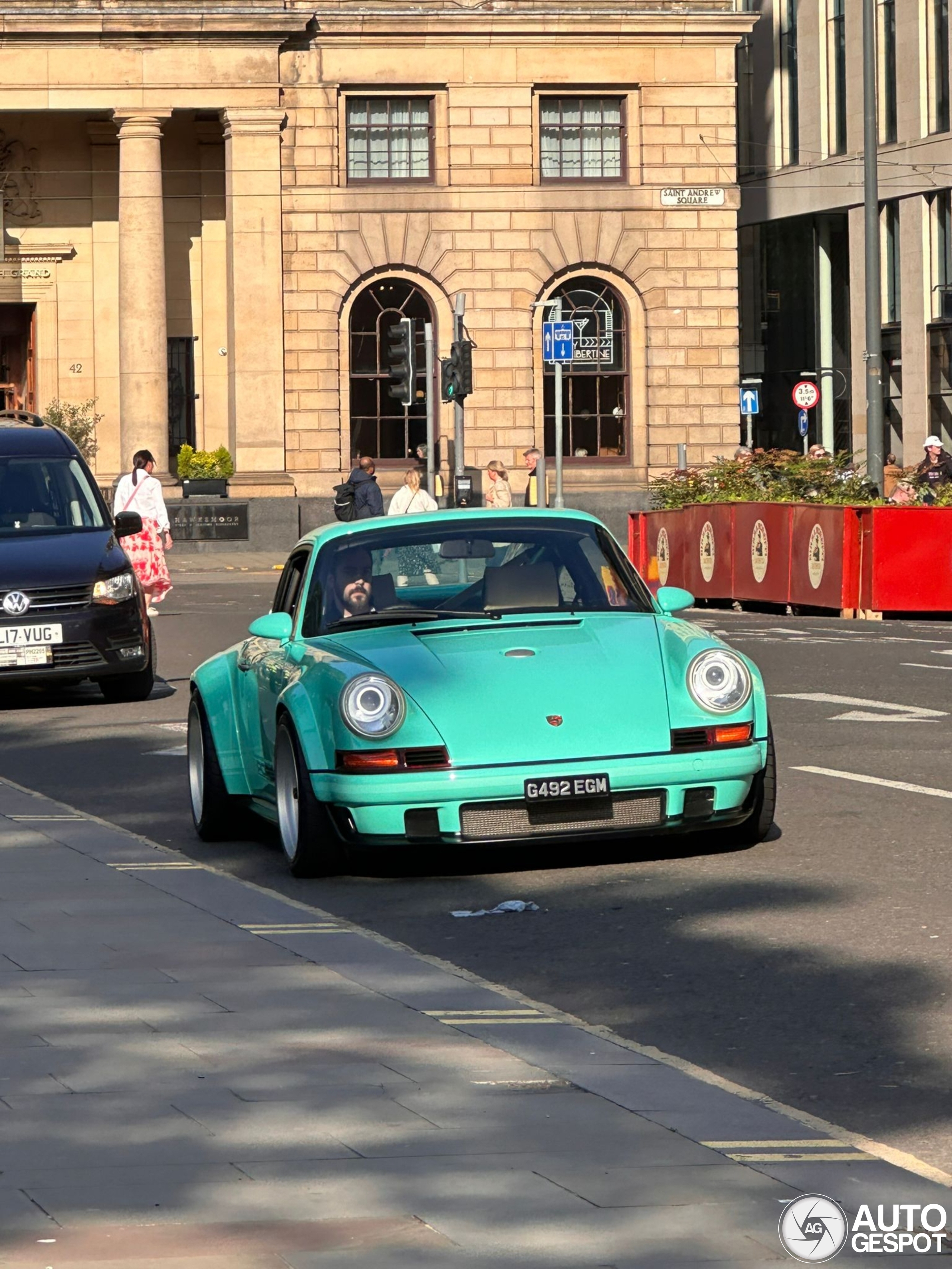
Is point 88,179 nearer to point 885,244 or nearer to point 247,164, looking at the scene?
point 247,164

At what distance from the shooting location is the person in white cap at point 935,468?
2780cm

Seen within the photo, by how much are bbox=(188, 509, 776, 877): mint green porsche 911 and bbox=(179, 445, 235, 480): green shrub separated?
34980 millimetres

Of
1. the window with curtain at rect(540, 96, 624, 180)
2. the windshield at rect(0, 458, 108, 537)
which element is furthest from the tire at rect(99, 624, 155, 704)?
the window with curtain at rect(540, 96, 624, 180)

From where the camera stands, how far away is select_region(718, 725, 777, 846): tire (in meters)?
9.20

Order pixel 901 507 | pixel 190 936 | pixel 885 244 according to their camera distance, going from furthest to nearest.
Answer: pixel 885 244
pixel 901 507
pixel 190 936

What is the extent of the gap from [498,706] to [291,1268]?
482cm

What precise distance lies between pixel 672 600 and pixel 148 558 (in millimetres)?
14838

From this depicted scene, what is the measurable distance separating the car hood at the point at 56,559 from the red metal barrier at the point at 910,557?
1010cm

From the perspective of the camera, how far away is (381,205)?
4491 cm

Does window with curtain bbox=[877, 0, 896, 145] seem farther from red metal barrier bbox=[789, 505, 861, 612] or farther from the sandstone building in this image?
red metal barrier bbox=[789, 505, 861, 612]

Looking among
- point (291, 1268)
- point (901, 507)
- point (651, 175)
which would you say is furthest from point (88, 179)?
point (291, 1268)

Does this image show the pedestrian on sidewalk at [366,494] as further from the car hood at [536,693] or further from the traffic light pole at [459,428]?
the car hood at [536,693]

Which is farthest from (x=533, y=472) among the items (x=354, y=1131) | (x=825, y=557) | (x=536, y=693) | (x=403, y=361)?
(x=354, y=1131)

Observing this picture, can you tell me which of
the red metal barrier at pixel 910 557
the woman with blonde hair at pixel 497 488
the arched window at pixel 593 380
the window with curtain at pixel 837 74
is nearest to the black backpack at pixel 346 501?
the woman with blonde hair at pixel 497 488
